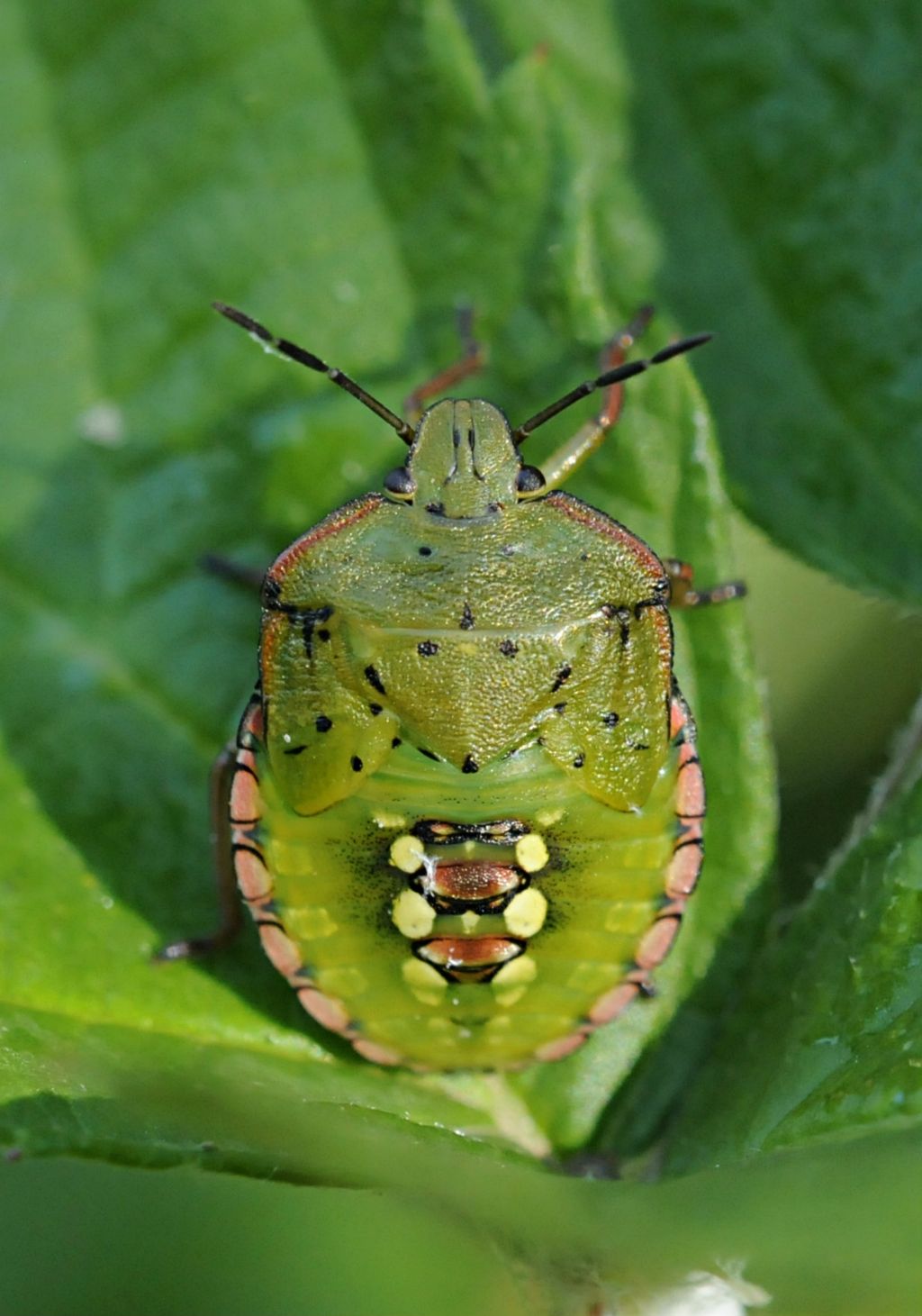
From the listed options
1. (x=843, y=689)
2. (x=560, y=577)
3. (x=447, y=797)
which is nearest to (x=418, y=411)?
(x=560, y=577)

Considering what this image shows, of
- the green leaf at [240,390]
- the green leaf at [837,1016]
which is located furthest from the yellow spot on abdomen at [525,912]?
the green leaf at [837,1016]

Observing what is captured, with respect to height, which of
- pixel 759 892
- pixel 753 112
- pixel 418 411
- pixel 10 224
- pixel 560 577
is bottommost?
pixel 759 892

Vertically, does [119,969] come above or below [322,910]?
below

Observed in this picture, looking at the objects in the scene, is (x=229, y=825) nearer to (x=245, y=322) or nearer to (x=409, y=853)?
(x=409, y=853)

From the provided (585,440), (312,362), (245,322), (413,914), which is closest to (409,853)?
(413,914)

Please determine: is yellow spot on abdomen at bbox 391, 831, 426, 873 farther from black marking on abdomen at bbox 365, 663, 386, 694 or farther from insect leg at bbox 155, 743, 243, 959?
insect leg at bbox 155, 743, 243, 959

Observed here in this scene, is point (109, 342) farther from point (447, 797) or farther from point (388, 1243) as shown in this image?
point (388, 1243)
